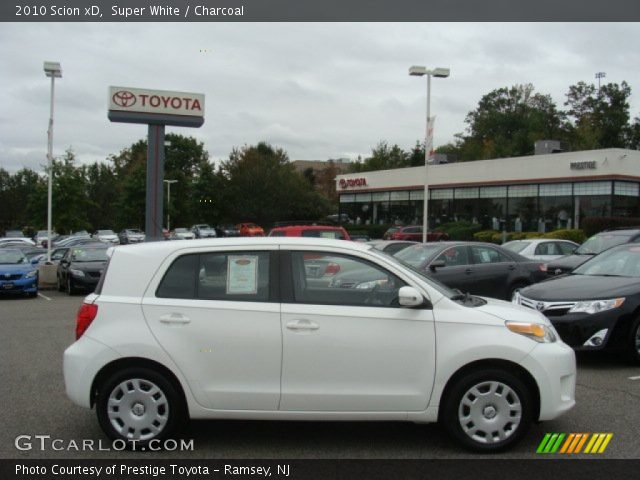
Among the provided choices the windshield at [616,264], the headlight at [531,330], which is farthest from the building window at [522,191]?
the headlight at [531,330]

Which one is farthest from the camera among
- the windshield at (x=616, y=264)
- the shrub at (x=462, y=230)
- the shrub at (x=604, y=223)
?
the shrub at (x=462, y=230)

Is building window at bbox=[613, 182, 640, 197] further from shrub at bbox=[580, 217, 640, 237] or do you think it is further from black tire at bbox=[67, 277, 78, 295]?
black tire at bbox=[67, 277, 78, 295]

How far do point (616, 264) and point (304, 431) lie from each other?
19.0ft

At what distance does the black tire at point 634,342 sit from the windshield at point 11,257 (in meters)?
16.4

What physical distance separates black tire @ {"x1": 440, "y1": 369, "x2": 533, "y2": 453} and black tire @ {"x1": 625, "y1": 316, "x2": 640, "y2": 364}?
11.7 ft

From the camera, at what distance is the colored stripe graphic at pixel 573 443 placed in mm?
5145

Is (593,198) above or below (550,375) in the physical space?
above

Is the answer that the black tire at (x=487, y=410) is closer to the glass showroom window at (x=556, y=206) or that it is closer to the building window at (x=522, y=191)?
the glass showroom window at (x=556, y=206)

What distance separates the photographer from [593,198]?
116 ft

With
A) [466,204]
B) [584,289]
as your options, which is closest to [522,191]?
[466,204]

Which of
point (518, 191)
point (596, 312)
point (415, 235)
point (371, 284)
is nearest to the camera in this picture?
point (371, 284)

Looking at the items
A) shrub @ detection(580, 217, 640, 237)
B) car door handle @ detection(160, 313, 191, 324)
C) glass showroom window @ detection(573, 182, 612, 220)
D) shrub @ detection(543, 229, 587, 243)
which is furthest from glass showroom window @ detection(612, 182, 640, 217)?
→ car door handle @ detection(160, 313, 191, 324)

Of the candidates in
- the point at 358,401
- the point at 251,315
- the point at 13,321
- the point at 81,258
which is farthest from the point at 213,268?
the point at 81,258

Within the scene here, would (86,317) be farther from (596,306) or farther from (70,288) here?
(70,288)
